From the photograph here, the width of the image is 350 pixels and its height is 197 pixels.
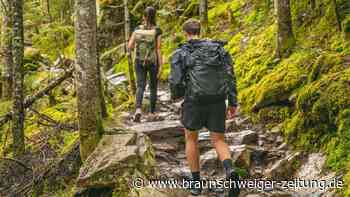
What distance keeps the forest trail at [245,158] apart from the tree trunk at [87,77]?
0.65 meters

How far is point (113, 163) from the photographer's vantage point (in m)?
6.32

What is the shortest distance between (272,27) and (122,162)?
8.00m

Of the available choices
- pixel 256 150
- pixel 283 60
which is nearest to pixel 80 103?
pixel 256 150

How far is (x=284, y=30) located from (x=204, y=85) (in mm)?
5594

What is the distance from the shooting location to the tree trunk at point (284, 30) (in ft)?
34.5

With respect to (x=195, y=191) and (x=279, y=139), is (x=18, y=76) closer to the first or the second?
(x=195, y=191)

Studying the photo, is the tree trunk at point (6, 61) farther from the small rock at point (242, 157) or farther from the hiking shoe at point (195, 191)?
the hiking shoe at point (195, 191)

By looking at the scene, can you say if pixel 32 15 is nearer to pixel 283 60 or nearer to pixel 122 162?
pixel 122 162

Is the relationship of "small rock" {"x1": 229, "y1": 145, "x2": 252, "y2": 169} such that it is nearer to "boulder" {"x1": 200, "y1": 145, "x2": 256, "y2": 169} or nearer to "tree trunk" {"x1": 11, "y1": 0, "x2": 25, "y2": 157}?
"boulder" {"x1": 200, "y1": 145, "x2": 256, "y2": 169}

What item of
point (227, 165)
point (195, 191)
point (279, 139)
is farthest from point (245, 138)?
point (227, 165)

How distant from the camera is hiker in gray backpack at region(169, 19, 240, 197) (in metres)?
5.75

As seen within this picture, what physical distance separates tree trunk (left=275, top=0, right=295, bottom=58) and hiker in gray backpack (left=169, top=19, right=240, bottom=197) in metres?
5.09

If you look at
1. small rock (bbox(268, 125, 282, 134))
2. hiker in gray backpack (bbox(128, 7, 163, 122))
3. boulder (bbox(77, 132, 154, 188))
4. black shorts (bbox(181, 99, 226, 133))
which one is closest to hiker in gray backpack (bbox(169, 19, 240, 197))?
black shorts (bbox(181, 99, 226, 133))

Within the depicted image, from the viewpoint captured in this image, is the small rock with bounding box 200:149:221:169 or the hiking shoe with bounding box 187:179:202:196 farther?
the small rock with bounding box 200:149:221:169
